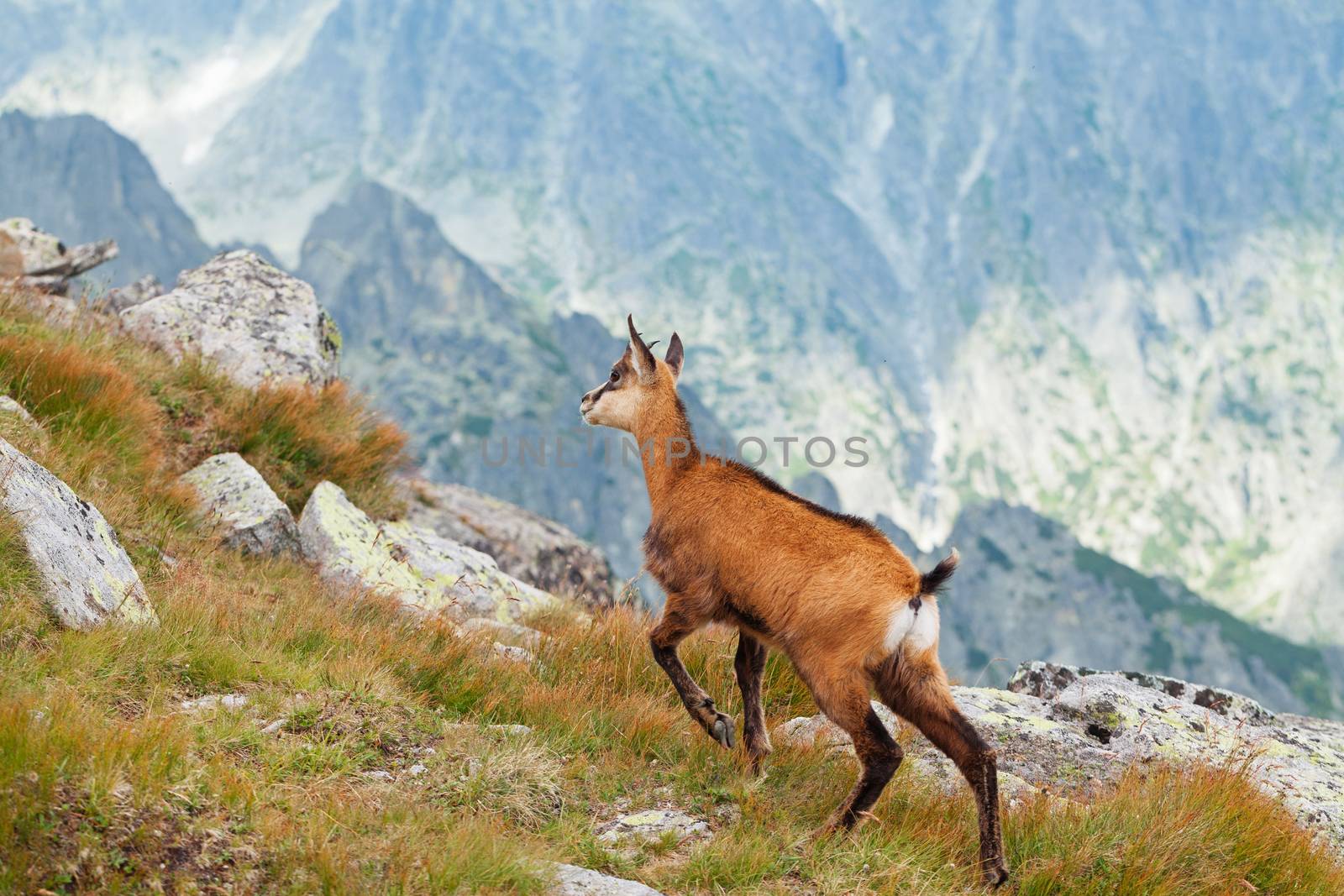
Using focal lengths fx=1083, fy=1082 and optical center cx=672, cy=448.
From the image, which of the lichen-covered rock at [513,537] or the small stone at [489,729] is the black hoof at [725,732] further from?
the lichen-covered rock at [513,537]

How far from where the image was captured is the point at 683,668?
7.98 metres

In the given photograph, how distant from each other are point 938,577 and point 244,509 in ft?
25.1

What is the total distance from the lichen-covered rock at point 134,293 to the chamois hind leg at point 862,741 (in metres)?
15.1

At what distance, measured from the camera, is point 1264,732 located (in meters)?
9.94

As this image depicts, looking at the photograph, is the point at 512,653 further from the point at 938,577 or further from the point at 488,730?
the point at 938,577

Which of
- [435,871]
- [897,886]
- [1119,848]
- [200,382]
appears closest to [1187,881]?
[1119,848]

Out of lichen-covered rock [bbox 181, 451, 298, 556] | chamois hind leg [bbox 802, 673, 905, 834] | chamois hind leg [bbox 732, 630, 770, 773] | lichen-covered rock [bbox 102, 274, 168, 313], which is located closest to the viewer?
chamois hind leg [bbox 802, 673, 905, 834]

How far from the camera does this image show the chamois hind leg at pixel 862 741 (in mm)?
6770

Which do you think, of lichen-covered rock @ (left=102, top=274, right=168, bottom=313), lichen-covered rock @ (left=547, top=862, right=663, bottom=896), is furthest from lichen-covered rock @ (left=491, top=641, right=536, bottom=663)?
lichen-covered rock @ (left=102, top=274, right=168, bottom=313)

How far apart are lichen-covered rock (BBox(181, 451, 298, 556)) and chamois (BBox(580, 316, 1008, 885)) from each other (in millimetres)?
4486

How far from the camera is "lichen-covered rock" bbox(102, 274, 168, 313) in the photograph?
1845 cm

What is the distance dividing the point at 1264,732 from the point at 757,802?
5.61 m

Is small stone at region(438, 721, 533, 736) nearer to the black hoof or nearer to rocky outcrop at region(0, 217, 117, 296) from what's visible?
the black hoof

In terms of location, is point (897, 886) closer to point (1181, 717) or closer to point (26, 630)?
point (1181, 717)
